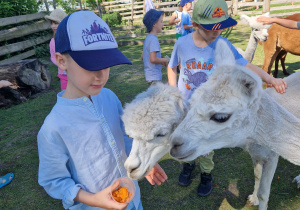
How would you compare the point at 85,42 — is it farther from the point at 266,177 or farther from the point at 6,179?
the point at 6,179

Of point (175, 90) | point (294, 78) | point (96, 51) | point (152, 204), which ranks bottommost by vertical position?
point (152, 204)

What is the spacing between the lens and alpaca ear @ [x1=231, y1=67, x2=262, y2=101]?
1146mm

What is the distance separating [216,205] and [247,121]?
1323 mm

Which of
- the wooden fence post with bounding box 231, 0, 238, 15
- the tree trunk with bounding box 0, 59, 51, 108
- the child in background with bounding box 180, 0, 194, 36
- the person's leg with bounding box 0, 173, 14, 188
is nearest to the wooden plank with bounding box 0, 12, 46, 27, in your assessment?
the tree trunk with bounding box 0, 59, 51, 108

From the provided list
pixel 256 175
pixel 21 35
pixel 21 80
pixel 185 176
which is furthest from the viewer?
pixel 21 35

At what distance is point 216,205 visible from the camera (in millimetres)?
2199

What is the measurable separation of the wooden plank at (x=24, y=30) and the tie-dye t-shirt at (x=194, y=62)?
755 cm

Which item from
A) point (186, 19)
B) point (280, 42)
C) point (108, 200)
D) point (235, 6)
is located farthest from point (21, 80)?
point (235, 6)

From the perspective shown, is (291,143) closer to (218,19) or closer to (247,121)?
(247,121)

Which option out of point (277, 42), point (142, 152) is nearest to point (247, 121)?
point (142, 152)

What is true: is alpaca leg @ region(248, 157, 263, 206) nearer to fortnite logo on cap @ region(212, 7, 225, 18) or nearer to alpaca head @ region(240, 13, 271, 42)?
fortnite logo on cap @ region(212, 7, 225, 18)

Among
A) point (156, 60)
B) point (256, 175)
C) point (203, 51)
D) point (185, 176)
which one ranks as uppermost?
point (203, 51)

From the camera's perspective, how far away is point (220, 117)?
1.22m

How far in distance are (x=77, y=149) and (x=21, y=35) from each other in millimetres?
8650
